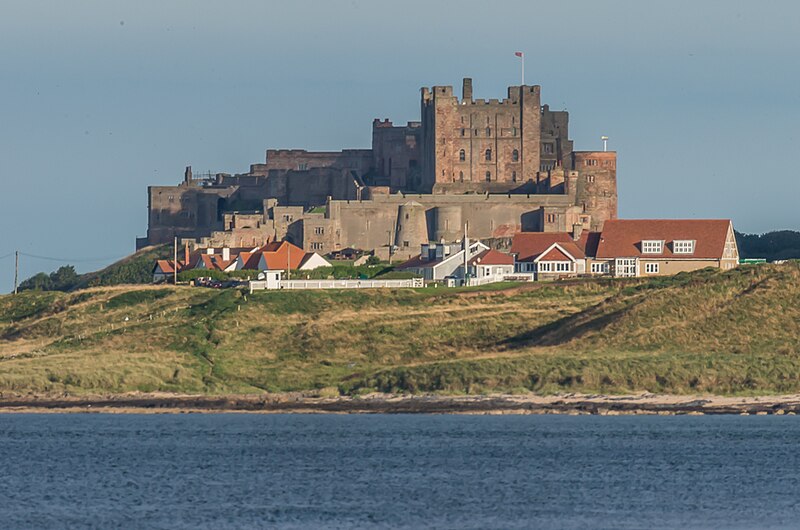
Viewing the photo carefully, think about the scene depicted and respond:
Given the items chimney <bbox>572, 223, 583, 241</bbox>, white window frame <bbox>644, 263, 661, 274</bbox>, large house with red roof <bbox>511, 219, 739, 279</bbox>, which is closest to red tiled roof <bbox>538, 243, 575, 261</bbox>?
large house with red roof <bbox>511, 219, 739, 279</bbox>

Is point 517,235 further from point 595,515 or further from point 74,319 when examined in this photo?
point 595,515

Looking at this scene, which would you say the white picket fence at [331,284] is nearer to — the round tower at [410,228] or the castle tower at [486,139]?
the round tower at [410,228]

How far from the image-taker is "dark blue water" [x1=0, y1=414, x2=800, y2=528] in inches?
1860

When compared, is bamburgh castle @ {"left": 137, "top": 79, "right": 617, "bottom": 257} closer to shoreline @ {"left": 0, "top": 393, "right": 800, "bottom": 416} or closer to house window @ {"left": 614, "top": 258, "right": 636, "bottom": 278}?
house window @ {"left": 614, "top": 258, "right": 636, "bottom": 278}

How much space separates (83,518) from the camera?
4731 centimetres

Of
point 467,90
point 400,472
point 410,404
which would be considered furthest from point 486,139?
point 400,472

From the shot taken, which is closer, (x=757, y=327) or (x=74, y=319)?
(x=757, y=327)

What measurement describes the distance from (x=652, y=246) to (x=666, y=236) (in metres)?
1.11

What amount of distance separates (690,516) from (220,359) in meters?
37.9

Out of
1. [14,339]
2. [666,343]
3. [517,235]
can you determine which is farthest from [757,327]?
[14,339]

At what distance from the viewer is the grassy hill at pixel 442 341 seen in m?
74.8

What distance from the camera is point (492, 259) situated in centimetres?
10262

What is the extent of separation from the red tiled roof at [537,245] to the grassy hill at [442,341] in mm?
9992

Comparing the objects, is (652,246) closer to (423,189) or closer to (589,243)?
(589,243)
